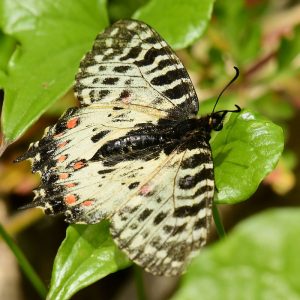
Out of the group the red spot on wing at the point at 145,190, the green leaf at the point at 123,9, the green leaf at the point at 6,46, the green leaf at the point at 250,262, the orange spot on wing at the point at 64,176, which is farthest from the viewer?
the green leaf at the point at 123,9

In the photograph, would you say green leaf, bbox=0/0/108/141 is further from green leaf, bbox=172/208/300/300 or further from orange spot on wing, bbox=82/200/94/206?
green leaf, bbox=172/208/300/300

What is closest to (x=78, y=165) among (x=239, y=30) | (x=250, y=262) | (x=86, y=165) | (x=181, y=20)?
(x=86, y=165)

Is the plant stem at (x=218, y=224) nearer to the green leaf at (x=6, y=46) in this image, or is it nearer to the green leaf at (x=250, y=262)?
the green leaf at (x=250, y=262)

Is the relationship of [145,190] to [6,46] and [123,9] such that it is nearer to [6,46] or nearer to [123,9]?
[6,46]

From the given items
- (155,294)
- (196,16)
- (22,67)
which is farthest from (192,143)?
(155,294)

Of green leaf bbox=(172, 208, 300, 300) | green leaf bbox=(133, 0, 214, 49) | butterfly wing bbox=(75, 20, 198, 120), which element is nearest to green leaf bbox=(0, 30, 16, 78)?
butterfly wing bbox=(75, 20, 198, 120)

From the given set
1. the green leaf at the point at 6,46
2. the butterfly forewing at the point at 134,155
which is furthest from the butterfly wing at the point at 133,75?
the green leaf at the point at 6,46

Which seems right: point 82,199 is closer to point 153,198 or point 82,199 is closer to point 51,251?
point 153,198
